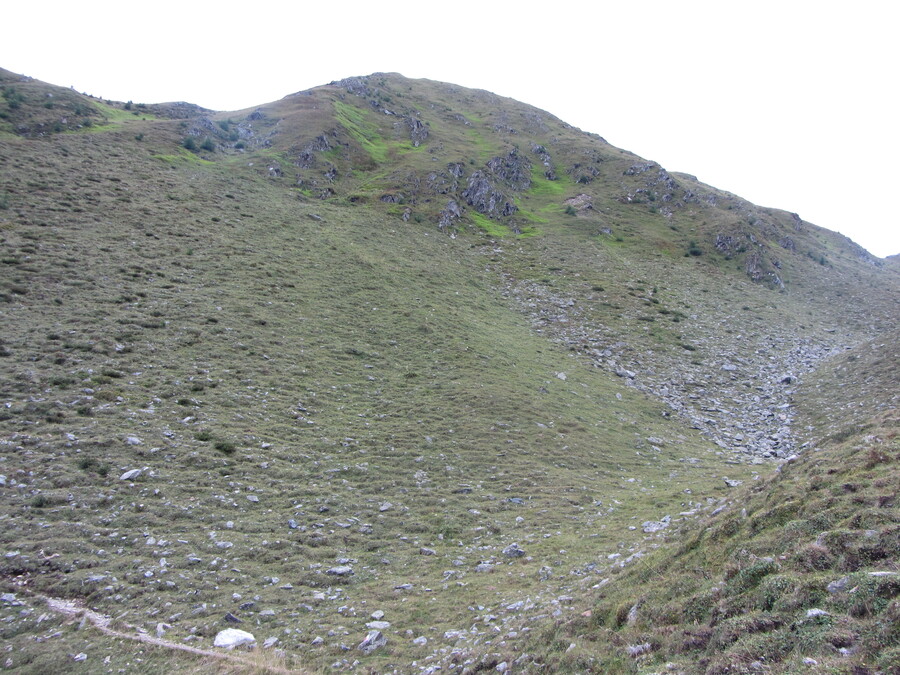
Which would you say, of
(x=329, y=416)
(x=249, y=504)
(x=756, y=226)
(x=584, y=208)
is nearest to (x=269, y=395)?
(x=329, y=416)

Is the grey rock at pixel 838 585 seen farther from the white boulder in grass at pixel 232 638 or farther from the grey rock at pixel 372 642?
the white boulder in grass at pixel 232 638

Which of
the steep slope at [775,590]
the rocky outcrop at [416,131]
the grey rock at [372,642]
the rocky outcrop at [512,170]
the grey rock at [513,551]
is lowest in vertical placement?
the grey rock at [372,642]

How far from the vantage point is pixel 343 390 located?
23641 millimetres

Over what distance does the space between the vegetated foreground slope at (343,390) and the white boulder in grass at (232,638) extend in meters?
0.33

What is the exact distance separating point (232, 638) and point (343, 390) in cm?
1428

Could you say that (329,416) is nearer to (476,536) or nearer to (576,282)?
(476,536)

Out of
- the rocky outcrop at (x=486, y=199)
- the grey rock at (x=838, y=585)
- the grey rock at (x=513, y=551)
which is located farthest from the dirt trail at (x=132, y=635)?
the rocky outcrop at (x=486, y=199)

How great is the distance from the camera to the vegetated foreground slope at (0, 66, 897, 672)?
11.3m

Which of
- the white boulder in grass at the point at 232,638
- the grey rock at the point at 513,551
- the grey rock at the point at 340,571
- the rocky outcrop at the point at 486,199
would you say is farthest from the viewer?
the rocky outcrop at the point at 486,199

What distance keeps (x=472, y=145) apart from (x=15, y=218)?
65.4 metres

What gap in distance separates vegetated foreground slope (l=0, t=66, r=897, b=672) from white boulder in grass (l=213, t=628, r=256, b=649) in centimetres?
33

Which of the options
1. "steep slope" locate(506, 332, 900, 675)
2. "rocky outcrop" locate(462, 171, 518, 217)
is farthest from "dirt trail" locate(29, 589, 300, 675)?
"rocky outcrop" locate(462, 171, 518, 217)

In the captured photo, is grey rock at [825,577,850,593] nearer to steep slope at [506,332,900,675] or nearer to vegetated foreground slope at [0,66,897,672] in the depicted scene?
steep slope at [506,332,900,675]

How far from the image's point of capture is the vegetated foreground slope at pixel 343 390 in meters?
11.3
